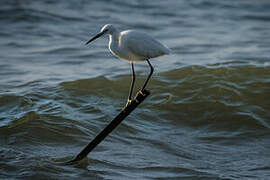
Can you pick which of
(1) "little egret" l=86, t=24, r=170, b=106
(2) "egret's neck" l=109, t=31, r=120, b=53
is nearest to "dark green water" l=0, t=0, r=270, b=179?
(1) "little egret" l=86, t=24, r=170, b=106

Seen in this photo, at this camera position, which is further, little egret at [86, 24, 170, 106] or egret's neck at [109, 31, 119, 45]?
egret's neck at [109, 31, 119, 45]

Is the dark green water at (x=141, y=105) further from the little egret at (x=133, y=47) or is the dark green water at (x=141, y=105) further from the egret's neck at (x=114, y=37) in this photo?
the egret's neck at (x=114, y=37)

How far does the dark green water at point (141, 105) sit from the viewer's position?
5.19 meters

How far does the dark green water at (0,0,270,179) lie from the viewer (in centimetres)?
519

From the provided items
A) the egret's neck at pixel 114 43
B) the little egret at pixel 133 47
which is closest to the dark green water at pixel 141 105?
the little egret at pixel 133 47

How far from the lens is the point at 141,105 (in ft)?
24.3

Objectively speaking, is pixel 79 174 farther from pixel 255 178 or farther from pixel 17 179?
pixel 255 178

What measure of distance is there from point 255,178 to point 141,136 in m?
1.87

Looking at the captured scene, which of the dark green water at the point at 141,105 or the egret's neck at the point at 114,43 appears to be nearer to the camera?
the egret's neck at the point at 114,43

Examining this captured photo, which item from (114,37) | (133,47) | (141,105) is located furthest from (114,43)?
(141,105)

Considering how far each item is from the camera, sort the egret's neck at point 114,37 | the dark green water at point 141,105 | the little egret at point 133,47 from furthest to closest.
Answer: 1. the dark green water at point 141,105
2. the egret's neck at point 114,37
3. the little egret at point 133,47

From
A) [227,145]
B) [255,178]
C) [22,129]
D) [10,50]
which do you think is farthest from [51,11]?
[255,178]

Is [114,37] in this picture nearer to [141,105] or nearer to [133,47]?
[133,47]

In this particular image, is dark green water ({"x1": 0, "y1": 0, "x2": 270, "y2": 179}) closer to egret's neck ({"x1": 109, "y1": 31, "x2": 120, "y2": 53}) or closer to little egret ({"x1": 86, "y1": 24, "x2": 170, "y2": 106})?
little egret ({"x1": 86, "y1": 24, "x2": 170, "y2": 106})
